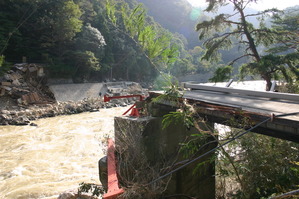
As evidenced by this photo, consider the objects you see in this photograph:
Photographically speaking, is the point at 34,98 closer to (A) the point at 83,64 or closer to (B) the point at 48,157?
(A) the point at 83,64

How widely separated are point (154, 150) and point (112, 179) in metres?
0.84

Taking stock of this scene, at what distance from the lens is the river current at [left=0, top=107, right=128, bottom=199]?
527 centimetres

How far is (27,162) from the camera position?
273 inches

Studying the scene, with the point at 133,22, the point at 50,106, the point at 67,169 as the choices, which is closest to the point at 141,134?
the point at 133,22

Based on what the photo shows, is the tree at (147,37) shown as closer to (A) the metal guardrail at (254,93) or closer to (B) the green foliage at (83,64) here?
(A) the metal guardrail at (254,93)

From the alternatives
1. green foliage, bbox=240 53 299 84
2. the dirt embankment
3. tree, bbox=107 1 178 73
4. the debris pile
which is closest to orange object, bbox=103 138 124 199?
tree, bbox=107 1 178 73

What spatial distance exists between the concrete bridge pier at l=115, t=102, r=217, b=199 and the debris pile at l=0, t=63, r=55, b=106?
16000 mm

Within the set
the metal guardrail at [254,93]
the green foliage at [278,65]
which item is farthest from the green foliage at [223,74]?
the metal guardrail at [254,93]

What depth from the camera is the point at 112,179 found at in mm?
2146

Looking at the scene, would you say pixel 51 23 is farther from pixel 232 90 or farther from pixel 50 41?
pixel 232 90

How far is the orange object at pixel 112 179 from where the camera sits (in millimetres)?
1812

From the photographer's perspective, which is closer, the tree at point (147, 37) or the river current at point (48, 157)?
the tree at point (147, 37)

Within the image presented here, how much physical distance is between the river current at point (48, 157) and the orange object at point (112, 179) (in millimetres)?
488

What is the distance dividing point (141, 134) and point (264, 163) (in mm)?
1581
